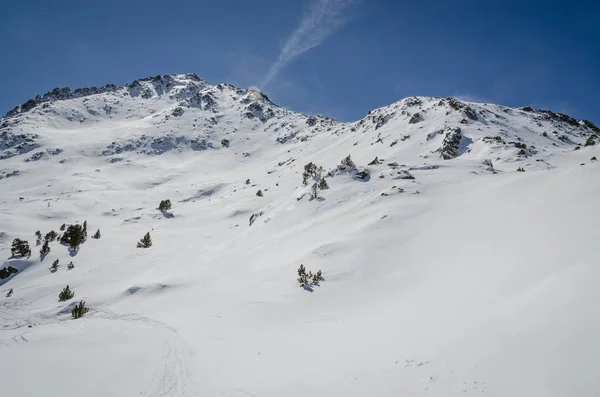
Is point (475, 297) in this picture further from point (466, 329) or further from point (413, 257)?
point (413, 257)

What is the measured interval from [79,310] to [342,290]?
14.1 meters

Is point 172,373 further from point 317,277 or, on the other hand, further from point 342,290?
point 317,277

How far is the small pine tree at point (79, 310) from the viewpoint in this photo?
1602cm

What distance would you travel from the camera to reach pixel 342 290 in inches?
603

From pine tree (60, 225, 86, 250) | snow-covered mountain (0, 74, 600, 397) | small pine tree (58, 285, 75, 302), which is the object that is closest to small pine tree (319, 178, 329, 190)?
snow-covered mountain (0, 74, 600, 397)

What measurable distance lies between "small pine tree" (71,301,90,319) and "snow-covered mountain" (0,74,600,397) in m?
0.48

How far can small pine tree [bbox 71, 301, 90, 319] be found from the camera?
16016 mm

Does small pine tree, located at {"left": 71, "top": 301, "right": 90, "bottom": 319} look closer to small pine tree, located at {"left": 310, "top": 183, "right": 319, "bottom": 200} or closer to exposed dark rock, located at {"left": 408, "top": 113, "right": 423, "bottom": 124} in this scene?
small pine tree, located at {"left": 310, "top": 183, "right": 319, "bottom": 200}

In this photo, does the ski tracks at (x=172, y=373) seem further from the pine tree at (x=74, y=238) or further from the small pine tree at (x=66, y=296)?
the pine tree at (x=74, y=238)

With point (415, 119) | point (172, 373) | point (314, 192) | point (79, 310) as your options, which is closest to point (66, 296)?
point (79, 310)

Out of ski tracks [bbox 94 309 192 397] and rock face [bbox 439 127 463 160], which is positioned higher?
rock face [bbox 439 127 463 160]

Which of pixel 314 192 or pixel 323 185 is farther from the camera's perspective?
pixel 323 185

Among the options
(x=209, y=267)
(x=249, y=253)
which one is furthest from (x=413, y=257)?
(x=209, y=267)

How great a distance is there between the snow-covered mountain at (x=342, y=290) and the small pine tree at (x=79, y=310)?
0.48 m
